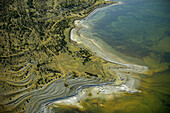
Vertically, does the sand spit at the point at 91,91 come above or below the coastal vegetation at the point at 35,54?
below

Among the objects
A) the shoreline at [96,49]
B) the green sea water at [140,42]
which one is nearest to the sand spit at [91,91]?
the green sea water at [140,42]

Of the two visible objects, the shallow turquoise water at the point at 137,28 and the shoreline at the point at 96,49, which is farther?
the shallow turquoise water at the point at 137,28

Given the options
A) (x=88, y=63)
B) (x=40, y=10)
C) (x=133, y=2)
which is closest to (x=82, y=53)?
(x=88, y=63)

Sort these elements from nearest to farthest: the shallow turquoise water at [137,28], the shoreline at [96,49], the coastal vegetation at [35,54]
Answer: the coastal vegetation at [35,54] < the shoreline at [96,49] < the shallow turquoise water at [137,28]

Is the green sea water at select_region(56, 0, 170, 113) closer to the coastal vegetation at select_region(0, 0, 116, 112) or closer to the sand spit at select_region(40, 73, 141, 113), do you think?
the sand spit at select_region(40, 73, 141, 113)

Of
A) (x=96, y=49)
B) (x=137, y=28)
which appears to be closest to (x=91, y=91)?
(x=96, y=49)

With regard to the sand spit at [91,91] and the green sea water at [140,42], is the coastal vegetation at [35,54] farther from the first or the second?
the green sea water at [140,42]

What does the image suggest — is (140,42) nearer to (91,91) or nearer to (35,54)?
(91,91)

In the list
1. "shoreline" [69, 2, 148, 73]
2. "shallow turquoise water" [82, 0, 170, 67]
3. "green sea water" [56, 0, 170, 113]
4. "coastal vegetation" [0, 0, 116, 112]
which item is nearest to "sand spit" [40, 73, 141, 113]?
"green sea water" [56, 0, 170, 113]
